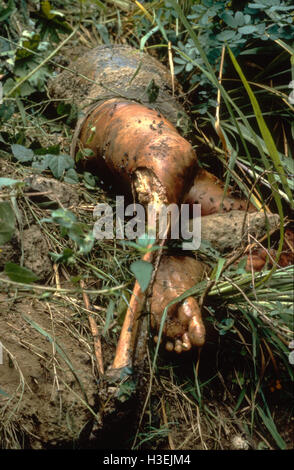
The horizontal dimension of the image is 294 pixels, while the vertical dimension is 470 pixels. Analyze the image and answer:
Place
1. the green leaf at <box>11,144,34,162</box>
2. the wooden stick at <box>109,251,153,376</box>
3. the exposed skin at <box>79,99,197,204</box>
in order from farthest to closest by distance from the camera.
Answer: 1. the green leaf at <box>11,144,34,162</box>
2. the exposed skin at <box>79,99,197,204</box>
3. the wooden stick at <box>109,251,153,376</box>

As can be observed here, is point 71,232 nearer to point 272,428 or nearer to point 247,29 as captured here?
point 272,428

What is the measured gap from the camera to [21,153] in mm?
1728

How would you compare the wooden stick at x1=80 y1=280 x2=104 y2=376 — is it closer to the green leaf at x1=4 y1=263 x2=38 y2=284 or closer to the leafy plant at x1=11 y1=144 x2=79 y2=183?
the green leaf at x1=4 y1=263 x2=38 y2=284

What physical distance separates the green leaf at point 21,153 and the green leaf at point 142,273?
0.91 meters

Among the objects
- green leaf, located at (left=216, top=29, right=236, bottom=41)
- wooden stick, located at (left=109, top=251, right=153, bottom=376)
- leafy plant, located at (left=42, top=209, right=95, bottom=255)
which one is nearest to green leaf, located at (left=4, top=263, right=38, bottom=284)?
leafy plant, located at (left=42, top=209, right=95, bottom=255)

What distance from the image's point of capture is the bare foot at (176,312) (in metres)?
1.29

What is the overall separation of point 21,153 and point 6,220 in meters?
0.67

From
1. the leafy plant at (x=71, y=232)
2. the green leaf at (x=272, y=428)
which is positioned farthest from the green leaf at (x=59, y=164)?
the green leaf at (x=272, y=428)

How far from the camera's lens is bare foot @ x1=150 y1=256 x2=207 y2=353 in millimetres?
1295

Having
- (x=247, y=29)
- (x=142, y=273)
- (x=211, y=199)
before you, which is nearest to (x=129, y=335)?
(x=142, y=273)

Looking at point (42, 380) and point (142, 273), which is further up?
point (142, 273)

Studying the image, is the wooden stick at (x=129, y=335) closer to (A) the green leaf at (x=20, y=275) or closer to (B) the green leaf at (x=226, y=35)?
(A) the green leaf at (x=20, y=275)

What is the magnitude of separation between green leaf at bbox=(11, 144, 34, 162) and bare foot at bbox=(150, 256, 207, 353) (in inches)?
27.8

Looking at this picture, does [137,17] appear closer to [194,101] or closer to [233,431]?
[194,101]
